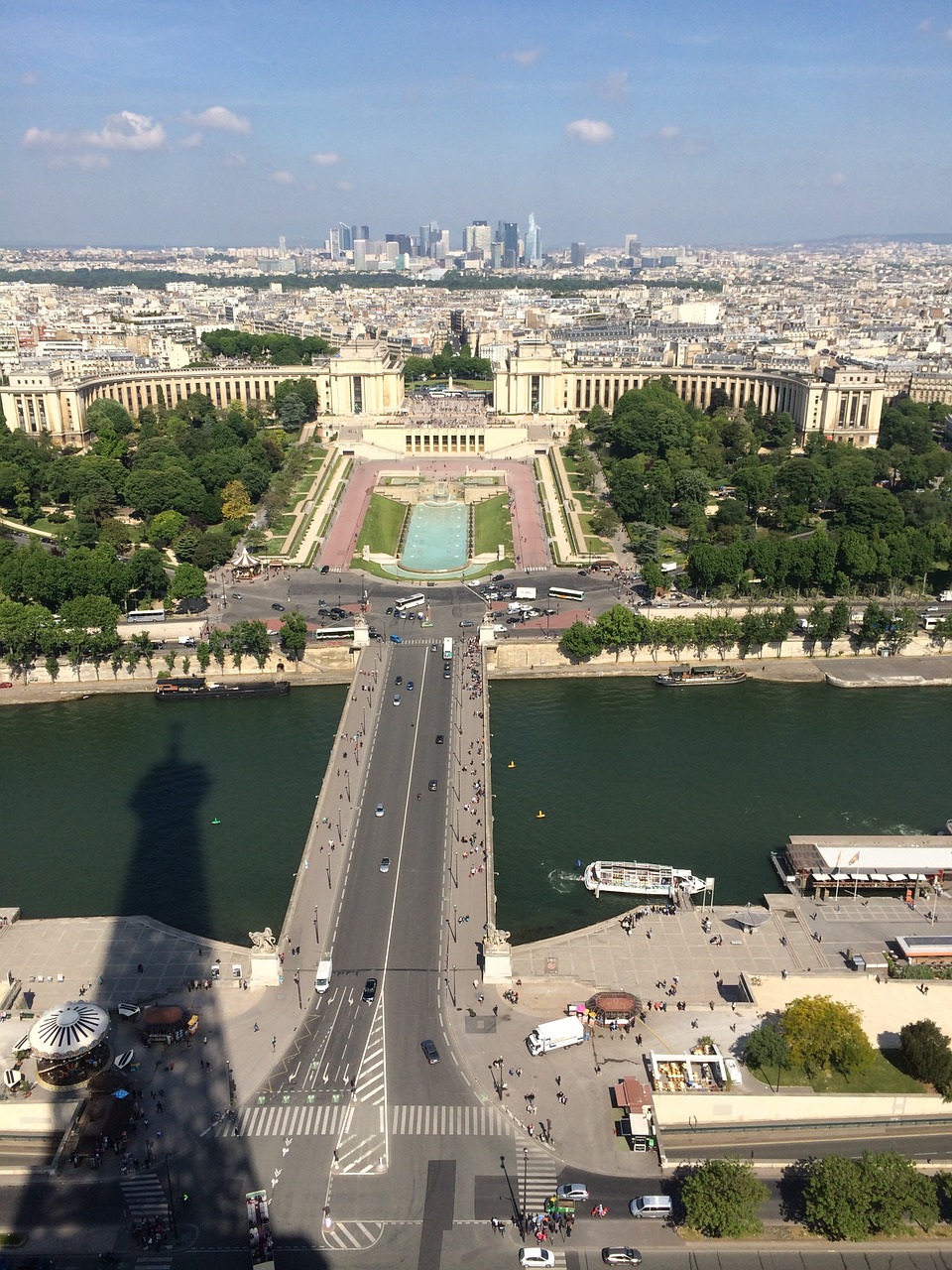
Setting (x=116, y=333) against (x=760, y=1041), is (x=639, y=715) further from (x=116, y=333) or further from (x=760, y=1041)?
(x=116, y=333)

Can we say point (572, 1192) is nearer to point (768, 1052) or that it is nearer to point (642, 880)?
point (768, 1052)

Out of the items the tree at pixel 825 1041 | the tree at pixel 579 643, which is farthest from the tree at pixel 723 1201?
the tree at pixel 579 643

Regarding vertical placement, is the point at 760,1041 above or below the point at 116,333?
below

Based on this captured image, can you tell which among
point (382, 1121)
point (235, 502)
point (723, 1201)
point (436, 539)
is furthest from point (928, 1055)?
point (235, 502)

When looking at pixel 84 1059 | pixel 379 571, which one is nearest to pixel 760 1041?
pixel 84 1059

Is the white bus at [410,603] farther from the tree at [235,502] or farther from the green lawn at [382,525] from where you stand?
the tree at [235,502]

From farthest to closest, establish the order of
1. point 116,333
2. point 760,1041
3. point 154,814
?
point 116,333 < point 154,814 < point 760,1041

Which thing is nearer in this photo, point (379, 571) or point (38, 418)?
point (379, 571)
